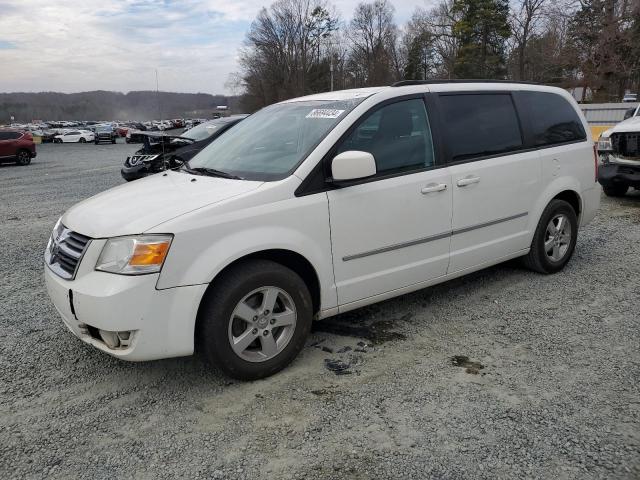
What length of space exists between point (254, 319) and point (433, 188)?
167 cm

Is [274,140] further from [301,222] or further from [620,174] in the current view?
[620,174]

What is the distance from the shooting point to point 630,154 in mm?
8578

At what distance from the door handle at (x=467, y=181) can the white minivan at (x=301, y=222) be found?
0.01 m

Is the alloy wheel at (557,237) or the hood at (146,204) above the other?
the hood at (146,204)

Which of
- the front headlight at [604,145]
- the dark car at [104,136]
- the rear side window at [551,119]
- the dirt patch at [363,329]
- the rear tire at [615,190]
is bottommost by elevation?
the dirt patch at [363,329]

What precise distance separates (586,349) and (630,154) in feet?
20.6

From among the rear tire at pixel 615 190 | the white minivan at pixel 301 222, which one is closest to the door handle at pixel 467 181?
the white minivan at pixel 301 222

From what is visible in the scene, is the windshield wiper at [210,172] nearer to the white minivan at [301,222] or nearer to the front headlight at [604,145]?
the white minivan at [301,222]

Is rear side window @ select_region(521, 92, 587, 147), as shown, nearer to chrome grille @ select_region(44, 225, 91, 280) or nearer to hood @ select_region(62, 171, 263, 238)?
hood @ select_region(62, 171, 263, 238)

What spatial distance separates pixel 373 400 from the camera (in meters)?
3.06

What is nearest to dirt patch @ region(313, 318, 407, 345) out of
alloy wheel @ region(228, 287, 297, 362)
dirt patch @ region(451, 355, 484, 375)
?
dirt patch @ region(451, 355, 484, 375)

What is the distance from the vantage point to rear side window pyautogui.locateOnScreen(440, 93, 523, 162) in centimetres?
417

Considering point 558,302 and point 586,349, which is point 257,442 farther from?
point 558,302

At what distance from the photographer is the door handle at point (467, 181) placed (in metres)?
4.10
